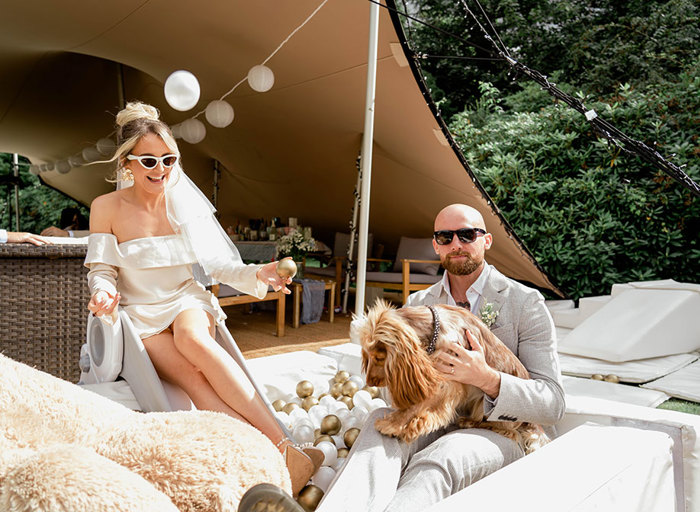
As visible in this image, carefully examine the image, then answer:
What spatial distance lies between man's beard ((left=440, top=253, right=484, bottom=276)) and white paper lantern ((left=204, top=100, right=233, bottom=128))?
389cm

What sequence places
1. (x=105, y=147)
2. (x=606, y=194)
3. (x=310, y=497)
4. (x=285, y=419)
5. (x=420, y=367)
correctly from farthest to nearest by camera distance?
(x=105, y=147), (x=606, y=194), (x=285, y=419), (x=310, y=497), (x=420, y=367)

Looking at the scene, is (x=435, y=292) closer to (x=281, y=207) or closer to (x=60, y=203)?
(x=281, y=207)

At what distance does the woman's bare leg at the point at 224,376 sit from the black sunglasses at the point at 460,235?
29.9 inches

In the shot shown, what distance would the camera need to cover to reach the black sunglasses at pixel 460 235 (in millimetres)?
1617

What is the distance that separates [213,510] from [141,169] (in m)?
1.29

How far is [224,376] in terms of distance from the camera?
162cm

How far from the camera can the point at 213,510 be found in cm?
82

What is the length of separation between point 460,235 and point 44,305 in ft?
6.16

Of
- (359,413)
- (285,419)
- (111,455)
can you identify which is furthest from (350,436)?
(111,455)

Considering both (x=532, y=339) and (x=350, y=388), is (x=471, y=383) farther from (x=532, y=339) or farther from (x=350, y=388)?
(x=350, y=388)

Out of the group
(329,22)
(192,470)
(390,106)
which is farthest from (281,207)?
(192,470)

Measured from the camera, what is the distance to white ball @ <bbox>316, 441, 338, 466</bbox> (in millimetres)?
1776

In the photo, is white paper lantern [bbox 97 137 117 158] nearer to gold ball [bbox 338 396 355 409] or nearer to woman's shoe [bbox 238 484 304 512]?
gold ball [bbox 338 396 355 409]

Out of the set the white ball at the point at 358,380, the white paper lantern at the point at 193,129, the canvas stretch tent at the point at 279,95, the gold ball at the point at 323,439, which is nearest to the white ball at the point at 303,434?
the gold ball at the point at 323,439
